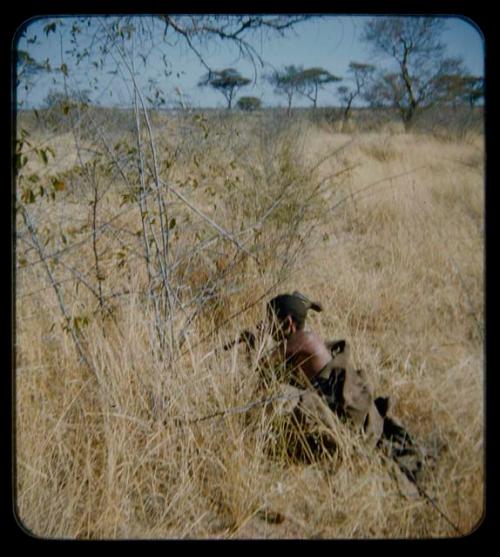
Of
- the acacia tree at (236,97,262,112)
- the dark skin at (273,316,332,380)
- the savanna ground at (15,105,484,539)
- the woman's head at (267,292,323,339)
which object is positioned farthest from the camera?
the acacia tree at (236,97,262,112)

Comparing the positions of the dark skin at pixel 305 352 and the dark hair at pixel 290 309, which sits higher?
the dark hair at pixel 290 309

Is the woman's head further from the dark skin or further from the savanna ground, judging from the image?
the savanna ground

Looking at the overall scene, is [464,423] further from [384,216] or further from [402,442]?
[384,216]

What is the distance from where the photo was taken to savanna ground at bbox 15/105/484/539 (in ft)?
6.04

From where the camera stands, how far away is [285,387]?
7.38 ft

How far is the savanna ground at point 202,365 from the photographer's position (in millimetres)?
1841

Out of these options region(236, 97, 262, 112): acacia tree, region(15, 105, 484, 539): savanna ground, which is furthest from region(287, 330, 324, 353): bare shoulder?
region(236, 97, 262, 112): acacia tree

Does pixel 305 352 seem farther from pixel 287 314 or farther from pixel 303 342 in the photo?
pixel 287 314

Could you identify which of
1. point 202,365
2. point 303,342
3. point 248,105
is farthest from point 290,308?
point 248,105

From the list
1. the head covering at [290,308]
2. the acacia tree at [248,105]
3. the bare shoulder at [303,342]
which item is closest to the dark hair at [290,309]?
the head covering at [290,308]

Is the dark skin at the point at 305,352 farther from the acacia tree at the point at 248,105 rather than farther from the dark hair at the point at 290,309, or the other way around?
the acacia tree at the point at 248,105

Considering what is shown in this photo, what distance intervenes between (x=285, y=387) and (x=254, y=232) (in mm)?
1289

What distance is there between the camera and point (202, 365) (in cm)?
237
